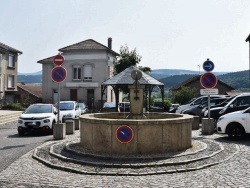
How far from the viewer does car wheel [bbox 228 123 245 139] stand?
12.4m

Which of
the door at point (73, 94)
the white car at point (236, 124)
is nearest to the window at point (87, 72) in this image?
the door at point (73, 94)

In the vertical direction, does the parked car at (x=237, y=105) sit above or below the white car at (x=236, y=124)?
above

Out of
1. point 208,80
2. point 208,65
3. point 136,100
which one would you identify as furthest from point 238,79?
point 136,100

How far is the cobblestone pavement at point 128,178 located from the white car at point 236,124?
15.3 ft

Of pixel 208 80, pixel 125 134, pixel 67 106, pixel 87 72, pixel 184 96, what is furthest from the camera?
pixel 87 72

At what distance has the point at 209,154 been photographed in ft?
29.0

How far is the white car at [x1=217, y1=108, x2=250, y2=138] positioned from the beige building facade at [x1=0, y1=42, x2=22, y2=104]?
33.7 metres

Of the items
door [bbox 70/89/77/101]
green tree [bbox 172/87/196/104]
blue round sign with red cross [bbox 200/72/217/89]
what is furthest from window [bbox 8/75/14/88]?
blue round sign with red cross [bbox 200/72/217/89]

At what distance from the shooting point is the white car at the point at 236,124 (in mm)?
12297

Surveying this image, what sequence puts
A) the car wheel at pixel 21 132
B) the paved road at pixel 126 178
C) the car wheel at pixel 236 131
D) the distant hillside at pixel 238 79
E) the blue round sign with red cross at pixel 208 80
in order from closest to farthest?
the paved road at pixel 126 178
the car wheel at pixel 236 131
the blue round sign with red cross at pixel 208 80
the car wheel at pixel 21 132
the distant hillside at pixel 238 79

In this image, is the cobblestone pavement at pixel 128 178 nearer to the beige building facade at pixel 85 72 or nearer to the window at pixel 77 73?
the beige building facade at pixel 85 72

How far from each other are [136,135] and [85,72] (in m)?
38.0

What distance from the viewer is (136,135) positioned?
877cm

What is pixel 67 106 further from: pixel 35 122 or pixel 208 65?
pixel 208 65
